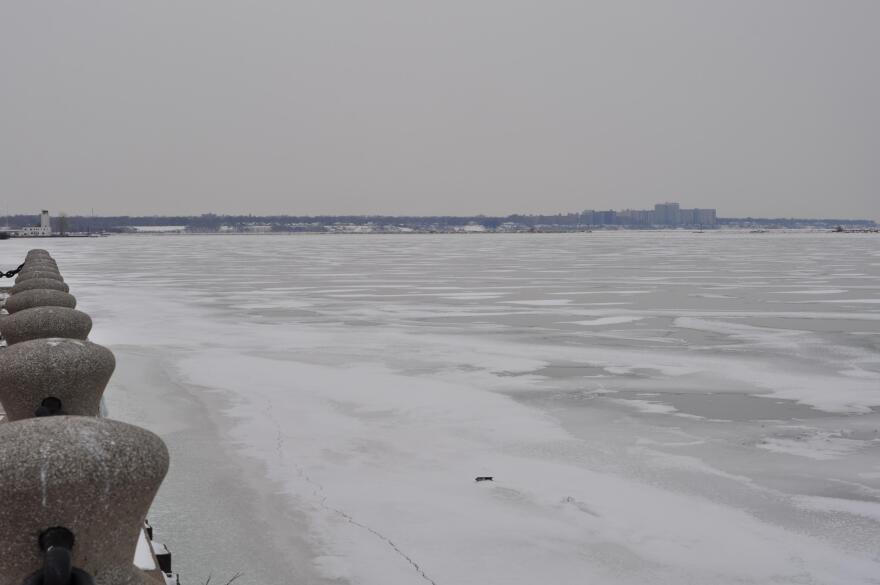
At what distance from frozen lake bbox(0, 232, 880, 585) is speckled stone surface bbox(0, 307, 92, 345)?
5.24 ft

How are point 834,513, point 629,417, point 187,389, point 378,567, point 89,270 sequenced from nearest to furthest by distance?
1. point 378,567
2. point 834,513
3. point 629,417
4. point 187,389
5. point 89,270

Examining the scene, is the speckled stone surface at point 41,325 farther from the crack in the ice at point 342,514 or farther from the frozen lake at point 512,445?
the crack in the ice at point 342,514

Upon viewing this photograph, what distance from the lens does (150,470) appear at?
4.11 metres

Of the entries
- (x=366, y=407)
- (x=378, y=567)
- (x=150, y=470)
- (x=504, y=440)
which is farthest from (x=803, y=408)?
(x=150, y=470)

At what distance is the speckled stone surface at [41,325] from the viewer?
975 centimetres

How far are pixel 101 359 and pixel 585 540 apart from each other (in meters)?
3.93

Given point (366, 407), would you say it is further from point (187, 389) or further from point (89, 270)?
point (89, 270)

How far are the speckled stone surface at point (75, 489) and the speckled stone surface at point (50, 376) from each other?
10.3 ft

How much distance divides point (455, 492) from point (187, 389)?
603 cm

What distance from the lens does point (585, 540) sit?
7363 millimetres

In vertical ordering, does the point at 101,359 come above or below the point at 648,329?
above

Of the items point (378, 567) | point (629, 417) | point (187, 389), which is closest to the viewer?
point (378, 567)

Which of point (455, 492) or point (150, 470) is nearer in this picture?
point (150, 470)

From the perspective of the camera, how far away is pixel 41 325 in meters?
9.78
